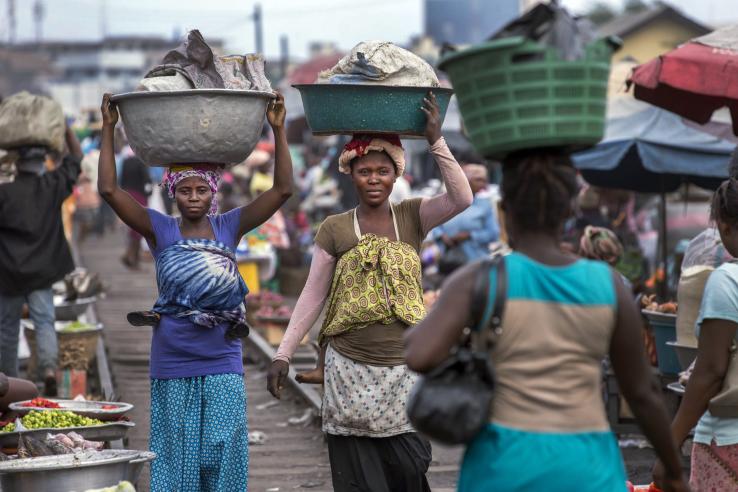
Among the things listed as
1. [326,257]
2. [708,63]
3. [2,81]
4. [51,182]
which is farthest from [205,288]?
[2,81]

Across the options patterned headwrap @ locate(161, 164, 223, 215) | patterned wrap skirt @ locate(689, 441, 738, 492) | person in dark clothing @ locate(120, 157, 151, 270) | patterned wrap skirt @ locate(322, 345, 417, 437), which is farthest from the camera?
person in dark clothing @ locate(120, 157, 151, 270)

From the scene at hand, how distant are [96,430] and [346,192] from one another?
14.7 meters

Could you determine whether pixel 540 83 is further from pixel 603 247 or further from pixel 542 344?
pixel 603 247

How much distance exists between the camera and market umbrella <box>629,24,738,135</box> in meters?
7.72

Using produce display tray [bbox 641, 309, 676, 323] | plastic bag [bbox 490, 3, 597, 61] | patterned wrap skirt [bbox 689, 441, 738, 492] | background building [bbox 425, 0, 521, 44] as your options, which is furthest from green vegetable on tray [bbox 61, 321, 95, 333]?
background building [bbox 425, 0, 521, 44]

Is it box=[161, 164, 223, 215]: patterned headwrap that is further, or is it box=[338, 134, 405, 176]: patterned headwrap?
box=[161, 164, 223, 215]: patterned headwrap

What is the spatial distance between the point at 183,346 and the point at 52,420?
5.15 feet

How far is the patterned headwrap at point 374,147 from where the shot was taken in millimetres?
5523

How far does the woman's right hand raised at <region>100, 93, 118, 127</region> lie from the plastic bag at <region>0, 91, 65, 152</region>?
12.8 ft

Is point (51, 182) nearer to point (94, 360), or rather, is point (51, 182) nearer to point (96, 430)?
point (94, 360)

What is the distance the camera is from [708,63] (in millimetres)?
7781

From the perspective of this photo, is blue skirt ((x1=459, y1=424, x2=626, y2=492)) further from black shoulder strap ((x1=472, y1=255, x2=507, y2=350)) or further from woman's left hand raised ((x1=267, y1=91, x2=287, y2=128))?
woman's left hand raised ((x1=267, y1=91, x2=287, y2=128))

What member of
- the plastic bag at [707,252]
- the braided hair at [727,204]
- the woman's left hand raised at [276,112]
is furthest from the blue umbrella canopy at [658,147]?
the braided hair at [727,204]

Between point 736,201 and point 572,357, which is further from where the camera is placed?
point 736,201
